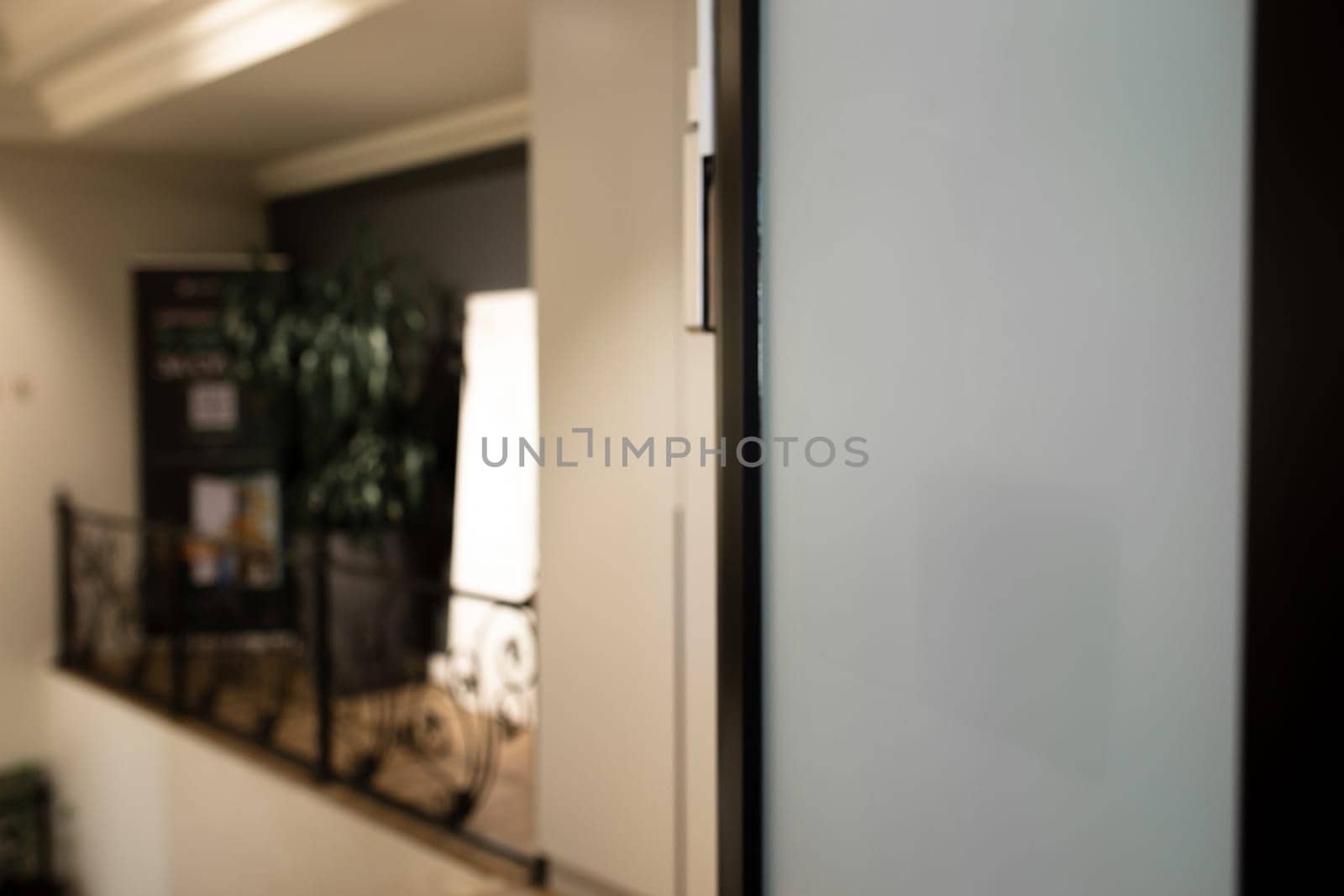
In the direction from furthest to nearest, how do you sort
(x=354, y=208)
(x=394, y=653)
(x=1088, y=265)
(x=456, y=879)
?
1. (x=354, y=208)
2. (x=394, y=653)
3. (x=456, y=879)
4. (x=1088, y=265)

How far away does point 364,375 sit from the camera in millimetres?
4812

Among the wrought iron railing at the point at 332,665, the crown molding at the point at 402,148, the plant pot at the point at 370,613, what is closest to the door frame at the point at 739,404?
the wrought iron railing at the point at 332,665

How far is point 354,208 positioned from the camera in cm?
573

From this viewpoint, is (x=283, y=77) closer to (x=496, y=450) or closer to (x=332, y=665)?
(x=496, y=450)

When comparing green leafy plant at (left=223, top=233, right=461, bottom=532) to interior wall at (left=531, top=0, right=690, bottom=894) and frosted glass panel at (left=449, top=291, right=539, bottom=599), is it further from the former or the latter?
interior wall at (left=531, top=0, right=690, bottom=894)

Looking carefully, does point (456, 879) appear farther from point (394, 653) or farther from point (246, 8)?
point (246, 8)

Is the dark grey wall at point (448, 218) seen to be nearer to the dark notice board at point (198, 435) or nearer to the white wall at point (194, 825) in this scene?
the dark notice board at point (198, 435)

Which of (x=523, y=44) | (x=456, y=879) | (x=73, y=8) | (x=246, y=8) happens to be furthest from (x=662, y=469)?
(x=73, y=8)

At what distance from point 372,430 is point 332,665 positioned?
98 centimetres

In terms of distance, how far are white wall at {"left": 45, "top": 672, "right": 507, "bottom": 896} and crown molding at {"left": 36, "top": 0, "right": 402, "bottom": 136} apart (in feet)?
8.32

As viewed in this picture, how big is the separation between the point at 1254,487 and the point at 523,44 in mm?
3570

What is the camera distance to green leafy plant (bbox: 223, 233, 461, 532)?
480 cm

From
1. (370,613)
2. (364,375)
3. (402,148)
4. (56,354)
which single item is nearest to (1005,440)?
(364,375)

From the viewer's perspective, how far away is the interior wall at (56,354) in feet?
18.4
